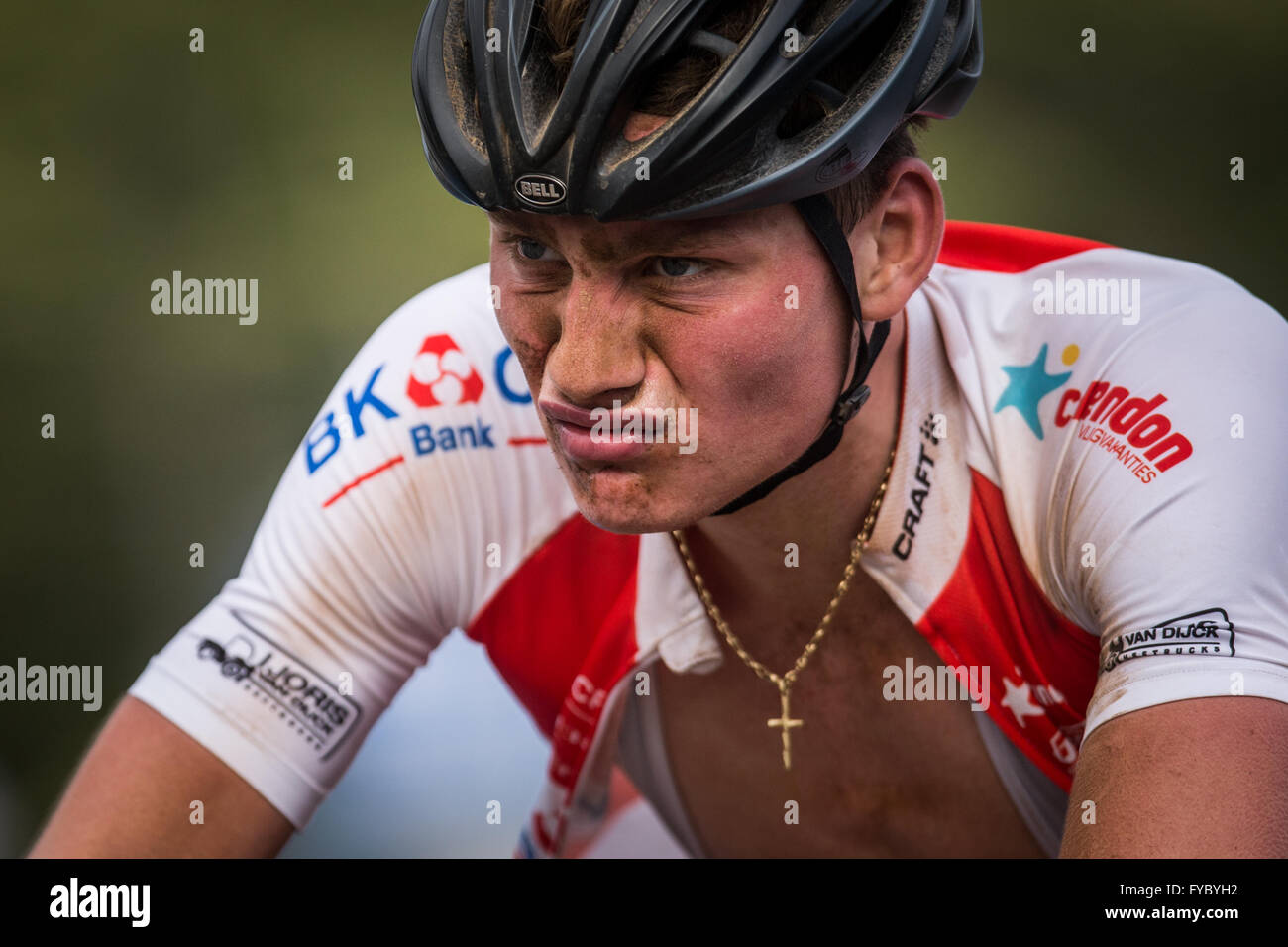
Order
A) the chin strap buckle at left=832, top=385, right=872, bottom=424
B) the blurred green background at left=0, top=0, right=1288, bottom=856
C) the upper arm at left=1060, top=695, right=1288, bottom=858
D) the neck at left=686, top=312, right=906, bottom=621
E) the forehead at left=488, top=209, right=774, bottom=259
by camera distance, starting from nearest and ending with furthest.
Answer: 1. the upper arm at left=1060, top=695, right=1288, bottom=858
2. the forehead at left=488, top=209, right=774, bottom=259
3. the chin strap buckle at left=832, top=385, right=872, bottom=424
4. the neck at left=686, top=312, right=906, bottom=621
5. the blurred green background at left=0, top=0, right=1288, bottom=856

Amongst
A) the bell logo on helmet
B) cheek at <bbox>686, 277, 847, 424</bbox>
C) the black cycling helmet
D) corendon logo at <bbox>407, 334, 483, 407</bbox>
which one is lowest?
cheek at <bbox>686, 277, 847, 424</bbox>

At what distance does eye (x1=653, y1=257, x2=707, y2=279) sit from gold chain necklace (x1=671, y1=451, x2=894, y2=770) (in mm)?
458

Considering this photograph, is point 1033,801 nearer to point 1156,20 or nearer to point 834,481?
point 834,481

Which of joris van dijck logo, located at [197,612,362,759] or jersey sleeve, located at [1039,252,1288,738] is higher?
jersey sleeve, located at [1039,252,1288,738]

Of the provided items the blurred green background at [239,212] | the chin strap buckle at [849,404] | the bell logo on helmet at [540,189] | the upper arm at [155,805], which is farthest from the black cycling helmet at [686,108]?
the blurred green background at [239,212]

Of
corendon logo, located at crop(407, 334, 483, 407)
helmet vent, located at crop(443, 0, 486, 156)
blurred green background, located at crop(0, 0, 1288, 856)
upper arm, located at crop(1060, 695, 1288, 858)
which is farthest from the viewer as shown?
blurred green background, located at crop(0, 0, 1288, 856)

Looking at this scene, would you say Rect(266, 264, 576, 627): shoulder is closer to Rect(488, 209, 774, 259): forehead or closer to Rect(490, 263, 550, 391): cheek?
Rect(490, 263, 550, 391): cheek

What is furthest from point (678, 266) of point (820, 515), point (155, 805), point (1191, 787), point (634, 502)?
point (155, 805)

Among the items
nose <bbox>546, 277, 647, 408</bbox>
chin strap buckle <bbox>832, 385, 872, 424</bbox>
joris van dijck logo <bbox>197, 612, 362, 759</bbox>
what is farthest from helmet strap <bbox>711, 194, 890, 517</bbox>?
joris van dijck logo <bbox>197, 612, 362, 759</bbox>

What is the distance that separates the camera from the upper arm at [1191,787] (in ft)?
4.22

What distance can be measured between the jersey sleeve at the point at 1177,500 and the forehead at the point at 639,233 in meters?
0.45

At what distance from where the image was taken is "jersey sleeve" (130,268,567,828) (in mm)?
1762

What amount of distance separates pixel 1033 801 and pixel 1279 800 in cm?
50

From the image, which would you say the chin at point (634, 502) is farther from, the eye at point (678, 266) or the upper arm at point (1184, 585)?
the upper arm at point (1184, 585)
